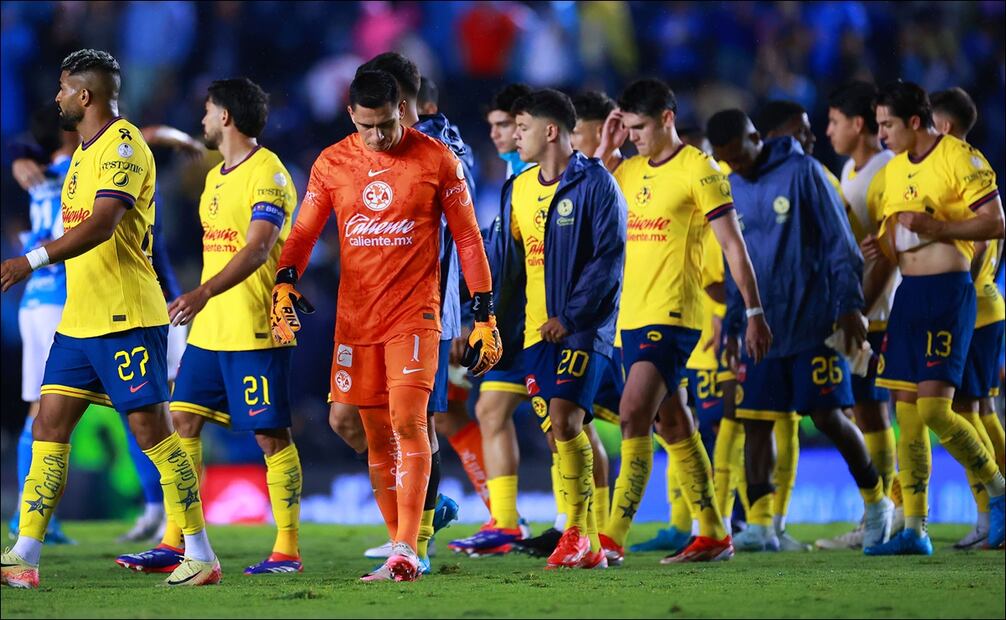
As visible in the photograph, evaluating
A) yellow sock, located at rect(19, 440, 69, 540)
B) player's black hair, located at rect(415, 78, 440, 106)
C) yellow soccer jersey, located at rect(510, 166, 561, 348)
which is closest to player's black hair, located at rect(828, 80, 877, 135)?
yellow soccer jersey, located at rect(510, 166, 561, 348)

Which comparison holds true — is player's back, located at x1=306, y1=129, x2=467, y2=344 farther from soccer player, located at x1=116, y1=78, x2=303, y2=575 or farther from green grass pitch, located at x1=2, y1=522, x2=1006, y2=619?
green grass pitch, located at x1=2, y1=522, x2=1006, y2=619

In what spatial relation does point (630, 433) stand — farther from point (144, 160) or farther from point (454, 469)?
point (454, 469)

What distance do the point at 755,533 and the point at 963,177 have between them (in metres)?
2.17

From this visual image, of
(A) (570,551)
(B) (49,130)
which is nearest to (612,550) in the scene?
(A) (570,551)

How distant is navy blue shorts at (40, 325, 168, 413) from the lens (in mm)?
5180

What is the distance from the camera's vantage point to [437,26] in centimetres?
1317

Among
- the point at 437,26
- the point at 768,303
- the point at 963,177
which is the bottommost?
the point at 768,303

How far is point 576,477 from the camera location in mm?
6156

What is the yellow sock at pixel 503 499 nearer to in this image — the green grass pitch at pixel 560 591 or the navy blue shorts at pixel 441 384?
the green grass pitch at pixel 560 591

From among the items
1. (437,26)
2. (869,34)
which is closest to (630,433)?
(437,26)

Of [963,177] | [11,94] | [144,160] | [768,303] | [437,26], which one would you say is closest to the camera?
[144,160]

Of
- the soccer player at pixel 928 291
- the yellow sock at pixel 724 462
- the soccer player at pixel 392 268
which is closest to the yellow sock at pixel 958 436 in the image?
the soccer player at pixel 928 291

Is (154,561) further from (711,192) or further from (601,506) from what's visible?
(711,192)

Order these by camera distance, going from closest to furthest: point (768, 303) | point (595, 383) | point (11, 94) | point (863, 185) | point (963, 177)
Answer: point (595, 383), point (963, 177), point (768, 303), point (863, 185), point (11, 94)
